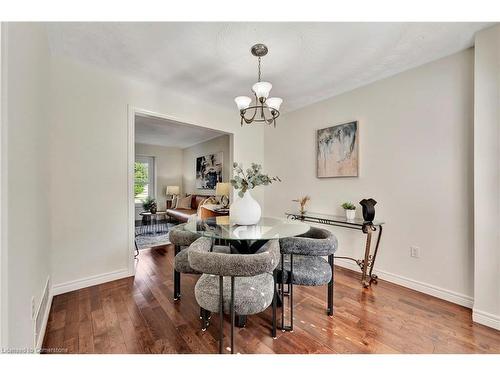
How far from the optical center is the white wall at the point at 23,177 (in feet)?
3.02

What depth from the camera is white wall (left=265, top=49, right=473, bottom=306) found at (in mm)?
1928

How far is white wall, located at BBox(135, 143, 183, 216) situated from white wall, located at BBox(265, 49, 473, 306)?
16.9 ft

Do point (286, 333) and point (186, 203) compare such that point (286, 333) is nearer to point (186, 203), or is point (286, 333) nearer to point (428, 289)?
point (428, 289)

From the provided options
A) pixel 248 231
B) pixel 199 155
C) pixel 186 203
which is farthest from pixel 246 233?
pixel 199 155

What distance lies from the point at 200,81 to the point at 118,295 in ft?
8.02

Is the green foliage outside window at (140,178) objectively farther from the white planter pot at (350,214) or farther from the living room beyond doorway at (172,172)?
the white planter pot at (350,214)

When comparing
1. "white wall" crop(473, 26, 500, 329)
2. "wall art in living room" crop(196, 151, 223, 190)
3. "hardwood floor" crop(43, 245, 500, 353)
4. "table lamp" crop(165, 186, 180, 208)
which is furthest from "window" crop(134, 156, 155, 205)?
"white wall" crop(473, 26, 500, 329)

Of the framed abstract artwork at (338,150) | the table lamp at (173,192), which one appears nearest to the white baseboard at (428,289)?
the framed abstract artwork at (338,150)

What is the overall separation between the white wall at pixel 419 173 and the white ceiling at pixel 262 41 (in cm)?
23

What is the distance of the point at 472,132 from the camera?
6.11 ft

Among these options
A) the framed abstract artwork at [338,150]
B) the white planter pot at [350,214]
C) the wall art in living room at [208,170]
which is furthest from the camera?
the wall art in living room at [208,170]

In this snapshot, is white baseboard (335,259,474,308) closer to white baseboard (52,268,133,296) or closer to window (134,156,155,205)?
white baseboard (52,268,133,296)

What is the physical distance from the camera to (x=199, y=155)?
20.1 ft

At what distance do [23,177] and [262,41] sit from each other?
1.88 meters
